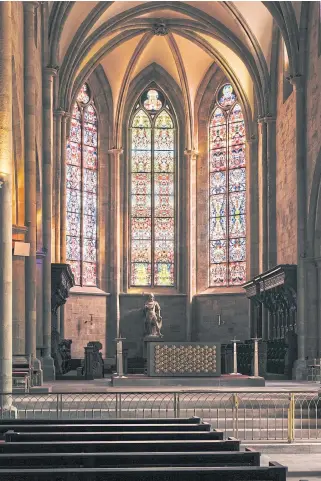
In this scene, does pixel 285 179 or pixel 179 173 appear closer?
pixel 285 179

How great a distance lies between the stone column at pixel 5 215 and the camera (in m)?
19.4

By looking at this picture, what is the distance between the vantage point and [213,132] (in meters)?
45.2

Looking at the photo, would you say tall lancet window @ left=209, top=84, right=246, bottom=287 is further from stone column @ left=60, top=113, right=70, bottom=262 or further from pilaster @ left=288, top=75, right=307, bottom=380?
pilaster @ left=288, top=75, right=307, bottom=380

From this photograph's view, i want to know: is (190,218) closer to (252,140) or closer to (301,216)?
(252,140)

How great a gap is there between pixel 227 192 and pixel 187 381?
1876 centimetres

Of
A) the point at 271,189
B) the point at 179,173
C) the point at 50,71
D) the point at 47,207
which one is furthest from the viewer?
the point at 179,173

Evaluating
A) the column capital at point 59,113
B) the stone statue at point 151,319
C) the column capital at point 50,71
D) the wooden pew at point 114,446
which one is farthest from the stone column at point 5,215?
Answer: the stone statue at point 151,319

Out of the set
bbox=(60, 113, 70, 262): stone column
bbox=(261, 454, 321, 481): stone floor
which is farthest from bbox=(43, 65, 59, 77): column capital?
bbox=(261, 454, 321, 481): stone floor

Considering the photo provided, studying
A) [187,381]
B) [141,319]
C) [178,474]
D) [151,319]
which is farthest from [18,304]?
[178,474]

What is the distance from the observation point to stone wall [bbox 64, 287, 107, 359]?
4203 cm

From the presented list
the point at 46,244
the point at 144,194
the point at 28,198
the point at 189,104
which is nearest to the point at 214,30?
the point at 189,104

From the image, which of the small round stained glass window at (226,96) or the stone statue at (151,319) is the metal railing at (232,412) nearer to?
the stone statue at (151,319)

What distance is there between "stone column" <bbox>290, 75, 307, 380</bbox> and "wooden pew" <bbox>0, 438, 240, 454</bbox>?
22.5m

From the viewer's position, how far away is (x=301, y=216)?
3272 centimetres
